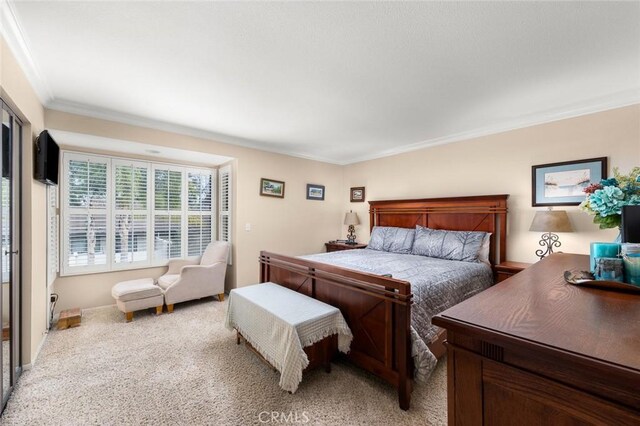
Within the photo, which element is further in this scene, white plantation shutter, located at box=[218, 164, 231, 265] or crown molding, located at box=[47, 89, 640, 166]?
white plantation shutter, located at box=[218, 164, 231, 265]

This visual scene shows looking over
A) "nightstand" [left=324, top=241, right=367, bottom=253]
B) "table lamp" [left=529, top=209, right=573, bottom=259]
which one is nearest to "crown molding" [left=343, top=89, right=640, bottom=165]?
"table lamp" [left=529, top=209, right=573, bottom=259]

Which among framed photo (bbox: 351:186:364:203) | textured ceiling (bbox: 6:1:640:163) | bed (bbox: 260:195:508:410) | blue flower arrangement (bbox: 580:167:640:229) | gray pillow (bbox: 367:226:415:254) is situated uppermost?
textured ceiling (bbox: 6:1:640:163)

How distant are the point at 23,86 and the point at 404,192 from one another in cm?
455

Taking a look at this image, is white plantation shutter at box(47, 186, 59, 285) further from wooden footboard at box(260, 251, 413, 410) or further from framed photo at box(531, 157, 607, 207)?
framed photo at box(531, 157, 607, 207)

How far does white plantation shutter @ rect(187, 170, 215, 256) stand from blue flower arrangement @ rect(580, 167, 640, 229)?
187 inches

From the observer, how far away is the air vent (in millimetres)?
676

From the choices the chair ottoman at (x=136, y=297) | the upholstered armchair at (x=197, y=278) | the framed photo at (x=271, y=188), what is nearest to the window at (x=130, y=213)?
the upholstered armchair at (x=197, y=278)

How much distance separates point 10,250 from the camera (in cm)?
203

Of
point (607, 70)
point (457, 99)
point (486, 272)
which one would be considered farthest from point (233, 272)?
point (607, 70)

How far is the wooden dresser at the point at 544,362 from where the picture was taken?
0.54 m

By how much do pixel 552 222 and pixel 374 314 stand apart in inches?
88.0

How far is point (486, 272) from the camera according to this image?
304 cm

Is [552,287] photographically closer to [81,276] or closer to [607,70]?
[607,70]

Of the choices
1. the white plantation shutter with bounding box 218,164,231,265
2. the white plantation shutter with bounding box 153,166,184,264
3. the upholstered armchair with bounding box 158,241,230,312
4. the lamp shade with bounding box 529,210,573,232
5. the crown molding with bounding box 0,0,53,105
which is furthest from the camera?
the white plantation shutter with bounding box 218,164,231,265
